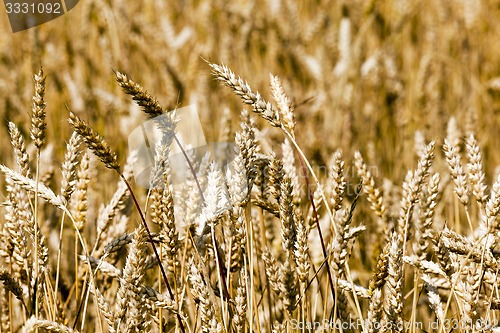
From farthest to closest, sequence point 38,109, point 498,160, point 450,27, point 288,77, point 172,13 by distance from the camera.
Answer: point 172,13, point 450,27, point 288,77, point 498,160, point 38,109

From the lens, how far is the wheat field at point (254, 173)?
45.0 inches

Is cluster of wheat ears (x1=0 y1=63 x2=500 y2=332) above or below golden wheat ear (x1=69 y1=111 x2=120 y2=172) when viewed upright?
below

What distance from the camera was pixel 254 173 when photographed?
1.20 meters

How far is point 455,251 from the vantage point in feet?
3.82

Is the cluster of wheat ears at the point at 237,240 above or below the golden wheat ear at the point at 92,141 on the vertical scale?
below

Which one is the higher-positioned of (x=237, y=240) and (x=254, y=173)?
(x=254, y=173)

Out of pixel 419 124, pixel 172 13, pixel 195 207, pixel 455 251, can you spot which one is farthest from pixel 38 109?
pixel 172 13

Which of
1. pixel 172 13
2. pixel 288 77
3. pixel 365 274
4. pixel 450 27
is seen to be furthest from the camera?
pixel 172 13

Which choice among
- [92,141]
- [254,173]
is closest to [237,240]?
[254,173]

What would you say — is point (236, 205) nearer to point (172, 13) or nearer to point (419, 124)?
point (419, 124)

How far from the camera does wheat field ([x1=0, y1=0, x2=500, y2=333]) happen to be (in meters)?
1.14

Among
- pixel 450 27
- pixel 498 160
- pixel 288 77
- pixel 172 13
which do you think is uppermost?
pixel 172 13

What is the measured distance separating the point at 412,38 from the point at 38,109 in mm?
3078

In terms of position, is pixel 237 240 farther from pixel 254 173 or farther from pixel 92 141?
pixel 92 141
